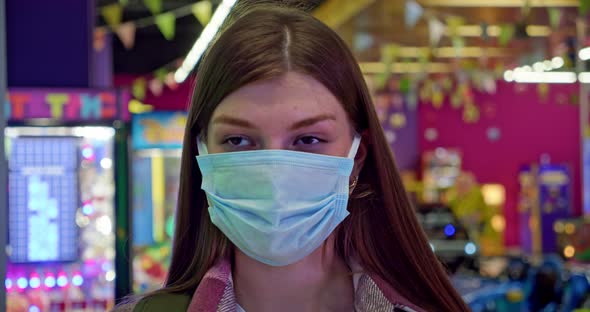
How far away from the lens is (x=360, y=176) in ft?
6.38

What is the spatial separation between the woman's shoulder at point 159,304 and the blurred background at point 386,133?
0.31m

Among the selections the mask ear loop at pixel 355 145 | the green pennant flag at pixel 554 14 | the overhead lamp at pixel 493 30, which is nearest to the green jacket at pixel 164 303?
the mask ear loop at pixel 355 145

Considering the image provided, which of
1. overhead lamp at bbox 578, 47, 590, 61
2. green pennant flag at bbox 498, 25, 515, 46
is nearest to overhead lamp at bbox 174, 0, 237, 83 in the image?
green pennant flag at bbox 498, 25, 515, 46

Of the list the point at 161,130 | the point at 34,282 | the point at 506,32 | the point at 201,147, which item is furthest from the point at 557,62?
the point at 201,147

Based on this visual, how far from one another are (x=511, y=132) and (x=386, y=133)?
986 cm

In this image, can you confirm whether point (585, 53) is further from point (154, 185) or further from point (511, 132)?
point (511, 132)

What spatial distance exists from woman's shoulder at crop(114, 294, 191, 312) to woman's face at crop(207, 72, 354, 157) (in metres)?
0.29

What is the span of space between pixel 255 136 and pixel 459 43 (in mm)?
10070

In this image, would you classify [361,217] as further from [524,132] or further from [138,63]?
[524,132]

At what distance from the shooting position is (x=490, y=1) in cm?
931

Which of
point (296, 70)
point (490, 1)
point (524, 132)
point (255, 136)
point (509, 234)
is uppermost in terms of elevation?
point (490, 1)

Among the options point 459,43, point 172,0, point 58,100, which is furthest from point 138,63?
point 58,100

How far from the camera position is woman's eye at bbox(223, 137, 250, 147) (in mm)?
1733

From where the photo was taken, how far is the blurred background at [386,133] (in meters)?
5.36
